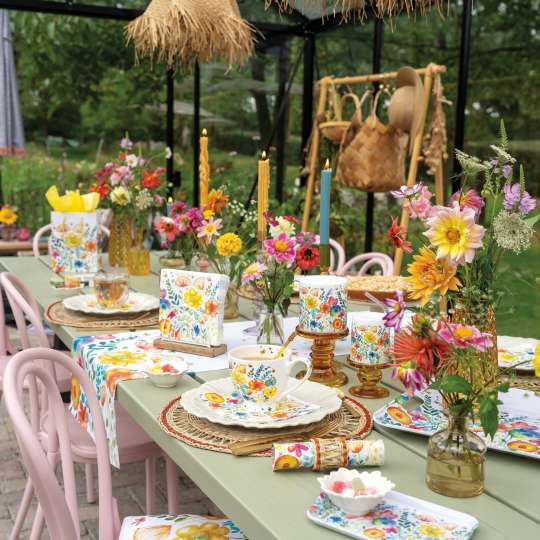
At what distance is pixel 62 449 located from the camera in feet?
5.06

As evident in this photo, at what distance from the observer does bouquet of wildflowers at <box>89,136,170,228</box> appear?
2.81 metres

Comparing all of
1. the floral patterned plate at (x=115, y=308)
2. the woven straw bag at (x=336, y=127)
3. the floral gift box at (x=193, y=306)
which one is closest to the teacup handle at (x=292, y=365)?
the floral gift box at (x=193, y=306)

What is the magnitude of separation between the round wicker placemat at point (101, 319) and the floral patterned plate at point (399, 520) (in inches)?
45.0

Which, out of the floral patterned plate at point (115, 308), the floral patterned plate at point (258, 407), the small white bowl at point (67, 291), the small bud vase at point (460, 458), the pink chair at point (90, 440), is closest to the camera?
the small bud vase at point (460, 458)

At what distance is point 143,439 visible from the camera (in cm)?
197

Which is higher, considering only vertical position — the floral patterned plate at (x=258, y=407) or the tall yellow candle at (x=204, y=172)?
the tall yellow candle at (x=204, y=172)

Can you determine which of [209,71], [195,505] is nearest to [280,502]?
[195,505]

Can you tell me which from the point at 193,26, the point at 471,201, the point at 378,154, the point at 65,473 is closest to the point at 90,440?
the point at 65,473

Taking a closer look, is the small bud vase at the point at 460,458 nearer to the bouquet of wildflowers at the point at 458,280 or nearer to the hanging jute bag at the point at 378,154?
the bouquet of wildflowers at the point at 458,280

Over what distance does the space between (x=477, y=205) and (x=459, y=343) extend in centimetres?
26

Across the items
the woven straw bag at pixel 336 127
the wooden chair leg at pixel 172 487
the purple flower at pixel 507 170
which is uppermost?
the woven straw bag at pixel 336 127

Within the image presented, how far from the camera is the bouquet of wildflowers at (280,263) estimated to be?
177cm

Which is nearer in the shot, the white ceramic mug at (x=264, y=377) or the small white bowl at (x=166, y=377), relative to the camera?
the white ceramic mug at (x=264, y=377)

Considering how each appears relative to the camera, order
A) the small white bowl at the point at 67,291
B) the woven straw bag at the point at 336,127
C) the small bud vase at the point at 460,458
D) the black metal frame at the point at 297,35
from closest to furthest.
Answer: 1. the small bud vase at the point at 460,458
2. the small white bowl at the point at 67,291
3. the black metal frame at the point at 297,35
4. the woven straw bag at the point at 336,127
